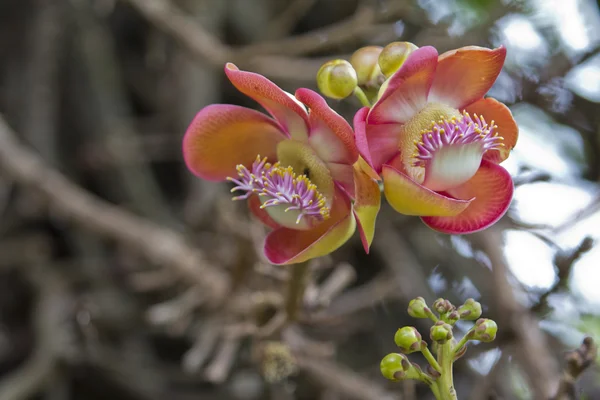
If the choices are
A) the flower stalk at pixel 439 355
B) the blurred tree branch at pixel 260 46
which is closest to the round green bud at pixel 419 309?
the flower stalk at pixel 439 355

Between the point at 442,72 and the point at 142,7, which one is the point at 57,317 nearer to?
the point at 142,7

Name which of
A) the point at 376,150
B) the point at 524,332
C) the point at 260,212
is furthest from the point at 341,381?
the point at 376,150

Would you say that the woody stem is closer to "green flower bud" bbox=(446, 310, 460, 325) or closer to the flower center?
the flower center

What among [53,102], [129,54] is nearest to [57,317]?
[53,102]

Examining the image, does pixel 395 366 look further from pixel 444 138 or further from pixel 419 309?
pixel 444 138

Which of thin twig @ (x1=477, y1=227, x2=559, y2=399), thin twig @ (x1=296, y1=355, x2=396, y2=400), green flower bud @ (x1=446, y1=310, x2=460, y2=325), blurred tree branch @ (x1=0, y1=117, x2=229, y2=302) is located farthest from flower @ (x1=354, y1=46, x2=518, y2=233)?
blurred tree branch @ (x1=0, y1=117, x2=229, y2=302)

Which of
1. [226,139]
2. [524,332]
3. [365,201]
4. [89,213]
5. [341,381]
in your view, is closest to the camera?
[365,201]

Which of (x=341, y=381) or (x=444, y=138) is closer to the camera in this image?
(x=444, y=138)
